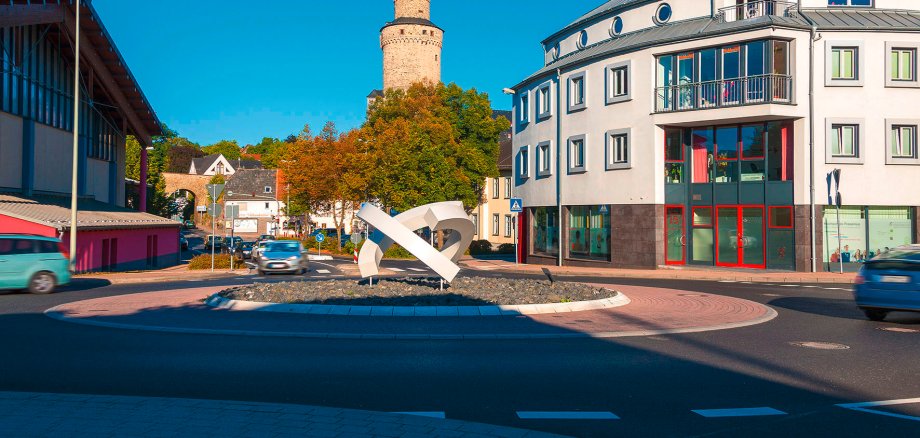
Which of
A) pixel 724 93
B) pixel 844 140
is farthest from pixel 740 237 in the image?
pixel 724 93

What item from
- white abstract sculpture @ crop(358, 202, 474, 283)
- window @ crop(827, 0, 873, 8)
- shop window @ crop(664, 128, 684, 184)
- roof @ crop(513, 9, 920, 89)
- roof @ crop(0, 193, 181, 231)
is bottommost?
white abstract sculpture @ crop(358, 202, 474, 283)

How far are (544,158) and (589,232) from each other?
211 inches

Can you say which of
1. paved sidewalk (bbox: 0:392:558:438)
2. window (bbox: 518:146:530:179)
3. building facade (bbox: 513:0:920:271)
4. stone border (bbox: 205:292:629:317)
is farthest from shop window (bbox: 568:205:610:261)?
paved sidewalk (bbox: 0:392:558:438)

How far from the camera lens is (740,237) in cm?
3006

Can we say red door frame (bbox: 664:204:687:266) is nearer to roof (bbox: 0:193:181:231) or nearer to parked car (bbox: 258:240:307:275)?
parked car (bbox: 258:240:307:275)

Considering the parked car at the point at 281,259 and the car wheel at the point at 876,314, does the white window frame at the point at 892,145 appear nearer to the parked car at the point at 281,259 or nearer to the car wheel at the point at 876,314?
the car wheel at the point at 876,314

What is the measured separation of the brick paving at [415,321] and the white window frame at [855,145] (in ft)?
49.9

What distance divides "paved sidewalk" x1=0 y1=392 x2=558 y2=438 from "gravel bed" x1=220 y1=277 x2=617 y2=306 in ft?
26.4

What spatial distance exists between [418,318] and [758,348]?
597 centimetres

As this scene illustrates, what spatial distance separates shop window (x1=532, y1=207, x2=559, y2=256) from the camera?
3631 cm

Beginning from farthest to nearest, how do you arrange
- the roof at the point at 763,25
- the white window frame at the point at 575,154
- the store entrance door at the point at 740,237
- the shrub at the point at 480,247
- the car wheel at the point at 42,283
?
the shrub at the point at 480,247
the white window frame at the point at 575,154
the store entrance door at the point at 740,237
the roof at the point at 763,25
the car wheel at the point at 42,283

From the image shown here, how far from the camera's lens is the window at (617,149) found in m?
32.3

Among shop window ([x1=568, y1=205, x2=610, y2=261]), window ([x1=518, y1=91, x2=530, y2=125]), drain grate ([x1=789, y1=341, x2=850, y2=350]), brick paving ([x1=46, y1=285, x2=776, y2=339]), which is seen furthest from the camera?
window ([x1=518, y1=91, x2=530, y2=125])

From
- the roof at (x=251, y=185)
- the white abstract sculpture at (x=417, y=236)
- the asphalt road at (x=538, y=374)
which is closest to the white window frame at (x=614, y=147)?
the white abstract sculpture at (x=417, y=236)
